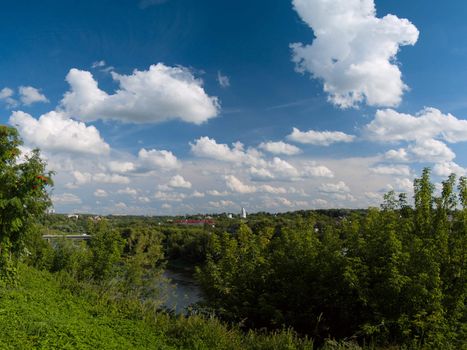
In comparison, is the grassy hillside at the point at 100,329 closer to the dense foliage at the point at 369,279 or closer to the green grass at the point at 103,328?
the green grass at the point at 103,328

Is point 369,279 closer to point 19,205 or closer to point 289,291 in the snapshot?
point 289,291

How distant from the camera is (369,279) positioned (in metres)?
8.56

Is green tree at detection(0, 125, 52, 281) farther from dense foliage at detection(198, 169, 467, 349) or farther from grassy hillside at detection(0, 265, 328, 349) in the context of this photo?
dense foliage at detection(198, 169, 467, 349)

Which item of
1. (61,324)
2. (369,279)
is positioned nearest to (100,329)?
(61,324)

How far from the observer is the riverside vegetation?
784 cm

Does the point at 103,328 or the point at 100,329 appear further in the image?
the point at 103,328

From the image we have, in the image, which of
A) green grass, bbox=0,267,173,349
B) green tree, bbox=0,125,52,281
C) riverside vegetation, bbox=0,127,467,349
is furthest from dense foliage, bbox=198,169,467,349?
green tree, bbox=0,125,52,281

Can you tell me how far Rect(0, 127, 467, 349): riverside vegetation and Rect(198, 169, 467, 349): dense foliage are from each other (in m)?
0.03

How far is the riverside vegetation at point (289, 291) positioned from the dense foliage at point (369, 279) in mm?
27

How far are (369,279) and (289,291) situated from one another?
6.92 feet

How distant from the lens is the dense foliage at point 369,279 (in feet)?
26.2

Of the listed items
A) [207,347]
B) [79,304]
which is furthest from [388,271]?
[79,304]

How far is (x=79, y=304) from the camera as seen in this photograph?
1083 cm

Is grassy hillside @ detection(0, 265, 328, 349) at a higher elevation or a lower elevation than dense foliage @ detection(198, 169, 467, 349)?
lower
